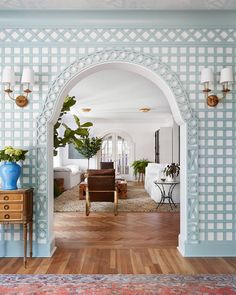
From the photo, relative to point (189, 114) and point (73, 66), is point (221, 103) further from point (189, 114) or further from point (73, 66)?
point (73, 66)

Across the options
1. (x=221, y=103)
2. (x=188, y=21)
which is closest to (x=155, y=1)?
(x=188, y=21)

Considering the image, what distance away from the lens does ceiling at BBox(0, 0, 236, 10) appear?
3.45 metres

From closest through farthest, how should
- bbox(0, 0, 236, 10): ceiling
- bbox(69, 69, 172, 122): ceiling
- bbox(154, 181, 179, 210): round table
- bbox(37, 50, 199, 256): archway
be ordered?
bbox(0, 0, 236, 10): ceiling → bbox(37, 50, 199, 256): archway → bbox(69, 69, 172, 122): ceiling → bbox(154, 181, 179, 210): round table

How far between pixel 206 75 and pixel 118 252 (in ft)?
8.43

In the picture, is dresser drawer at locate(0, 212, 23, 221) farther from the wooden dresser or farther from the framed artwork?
the framed artwork

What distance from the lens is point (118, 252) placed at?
386cm

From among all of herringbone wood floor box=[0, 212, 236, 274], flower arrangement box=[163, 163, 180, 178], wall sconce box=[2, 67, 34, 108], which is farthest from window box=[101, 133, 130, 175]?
wall sconce box=[2, 67, 34, 108]

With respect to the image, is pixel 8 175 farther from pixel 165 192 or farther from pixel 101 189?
pixel 165 192

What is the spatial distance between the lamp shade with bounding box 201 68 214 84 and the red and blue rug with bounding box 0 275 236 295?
2.29 metres

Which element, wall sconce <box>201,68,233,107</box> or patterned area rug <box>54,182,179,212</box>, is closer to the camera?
wall sconce <box>201,68,233,107</box>

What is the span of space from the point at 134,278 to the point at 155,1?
10.4ft

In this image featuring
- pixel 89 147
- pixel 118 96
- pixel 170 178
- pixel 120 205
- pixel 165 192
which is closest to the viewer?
pixel 170 178

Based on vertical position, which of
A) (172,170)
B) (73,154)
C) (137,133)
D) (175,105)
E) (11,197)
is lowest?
(11,197)

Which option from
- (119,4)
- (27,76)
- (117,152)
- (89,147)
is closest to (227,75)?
(119,4)
